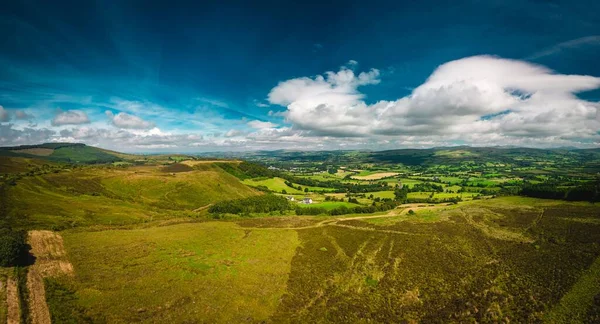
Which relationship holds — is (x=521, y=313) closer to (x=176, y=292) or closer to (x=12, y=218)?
(x=176, y=292)

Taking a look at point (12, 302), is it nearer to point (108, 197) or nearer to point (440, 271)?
point (440, 271)

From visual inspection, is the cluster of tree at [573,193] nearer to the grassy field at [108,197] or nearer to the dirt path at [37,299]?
the grassy field at [108,197]

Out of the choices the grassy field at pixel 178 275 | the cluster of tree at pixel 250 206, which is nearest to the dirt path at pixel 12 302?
the grassy field at pixel 178 275

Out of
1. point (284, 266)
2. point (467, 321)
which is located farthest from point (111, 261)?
point (467, 321)

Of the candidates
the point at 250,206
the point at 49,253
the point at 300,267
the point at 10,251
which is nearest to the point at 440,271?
the point at 300,267

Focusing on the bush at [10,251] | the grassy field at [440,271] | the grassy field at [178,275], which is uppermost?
the bush at [10,251]

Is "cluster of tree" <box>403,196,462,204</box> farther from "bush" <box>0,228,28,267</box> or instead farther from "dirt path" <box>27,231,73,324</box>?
"bush" <box>0,228,28,267</box>
